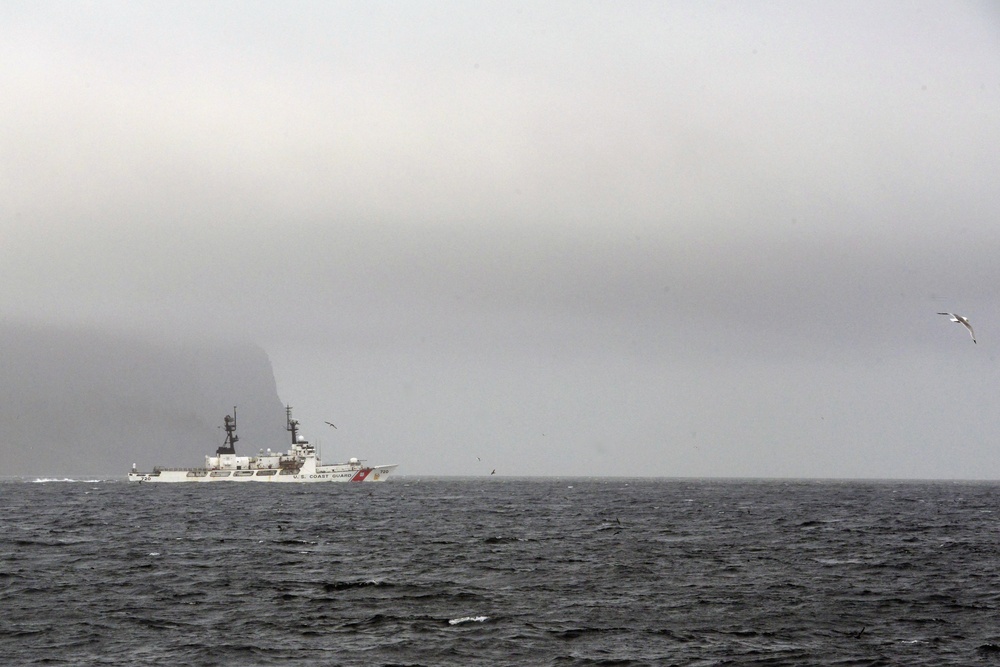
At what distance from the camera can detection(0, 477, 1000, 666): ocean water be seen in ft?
104

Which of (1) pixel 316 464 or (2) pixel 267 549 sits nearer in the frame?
(2) pixel 267 549

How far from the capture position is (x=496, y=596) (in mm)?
41469

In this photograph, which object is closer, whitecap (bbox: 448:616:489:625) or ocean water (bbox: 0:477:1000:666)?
ocean water (bbox: 0:477:1000:666)

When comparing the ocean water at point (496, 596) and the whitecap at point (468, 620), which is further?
the whitecap at point (468, 620)

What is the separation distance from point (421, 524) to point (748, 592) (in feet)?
143

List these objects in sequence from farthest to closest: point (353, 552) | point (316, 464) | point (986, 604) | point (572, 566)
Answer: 1. point (316, 464)
2. point (353, 552)
3. point (572, 566)
4. point (986, 604)

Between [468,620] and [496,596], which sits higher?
[496,596]

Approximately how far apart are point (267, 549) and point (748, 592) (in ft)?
94.1

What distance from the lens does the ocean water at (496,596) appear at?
104 ft

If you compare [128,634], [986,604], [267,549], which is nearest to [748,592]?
[986,604]

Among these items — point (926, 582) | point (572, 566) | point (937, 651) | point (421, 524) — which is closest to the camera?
point (937, 651)

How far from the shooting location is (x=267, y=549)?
59.7 metres

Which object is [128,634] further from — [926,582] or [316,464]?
[316,464]

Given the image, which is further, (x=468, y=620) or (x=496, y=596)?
(x=496, y=596)
